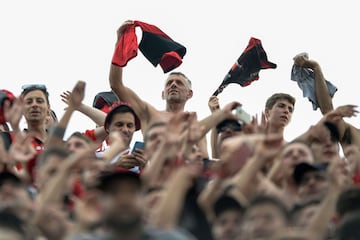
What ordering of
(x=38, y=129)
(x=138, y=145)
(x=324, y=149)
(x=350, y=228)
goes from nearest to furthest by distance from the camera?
(x=350, y=228) → (x=324, y=149) → (x=138, y=145) → (x=38, y=129)

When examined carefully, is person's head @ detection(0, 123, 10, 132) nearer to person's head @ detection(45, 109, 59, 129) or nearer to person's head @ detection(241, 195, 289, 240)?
person's head @ detection(45, 109, 59, 129)

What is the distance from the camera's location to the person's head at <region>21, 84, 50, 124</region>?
688 inches

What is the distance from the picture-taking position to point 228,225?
12.7m

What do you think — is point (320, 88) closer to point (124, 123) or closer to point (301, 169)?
point (124, 123)

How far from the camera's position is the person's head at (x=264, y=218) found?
12.0m

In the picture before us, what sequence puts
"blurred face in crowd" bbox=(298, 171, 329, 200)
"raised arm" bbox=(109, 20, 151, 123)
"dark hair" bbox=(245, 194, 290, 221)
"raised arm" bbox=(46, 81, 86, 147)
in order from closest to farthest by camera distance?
"dark hair" bbox=(245, 194, 290, 221) → "blurred face in crowd" bbox=(298, 171, 329, 200) → "raised arm" bbox=(46, 81, 86, 147) → "raised arm" bbox=(109, 20, 151, 123)

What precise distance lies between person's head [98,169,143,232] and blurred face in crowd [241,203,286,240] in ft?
3.78

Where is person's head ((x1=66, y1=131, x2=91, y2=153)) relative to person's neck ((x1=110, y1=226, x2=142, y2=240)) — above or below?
above

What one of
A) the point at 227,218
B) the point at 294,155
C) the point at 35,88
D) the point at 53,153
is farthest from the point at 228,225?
the point at 35,88

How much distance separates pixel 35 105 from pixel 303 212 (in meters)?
5.39

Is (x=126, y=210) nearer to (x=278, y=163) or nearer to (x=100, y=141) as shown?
(x=278, y=163)

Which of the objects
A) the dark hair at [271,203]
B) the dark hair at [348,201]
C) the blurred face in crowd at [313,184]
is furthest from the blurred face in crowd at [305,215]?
the blurred face in crowd at [313,184]

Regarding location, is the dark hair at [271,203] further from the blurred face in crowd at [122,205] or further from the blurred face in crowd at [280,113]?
the blurred face in crowd at [280,113]

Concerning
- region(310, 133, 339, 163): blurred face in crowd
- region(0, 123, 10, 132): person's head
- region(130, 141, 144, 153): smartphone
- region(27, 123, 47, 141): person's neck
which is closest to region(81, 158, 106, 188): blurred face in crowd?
region(310, 133, 339, 163): blurred face in crowd
